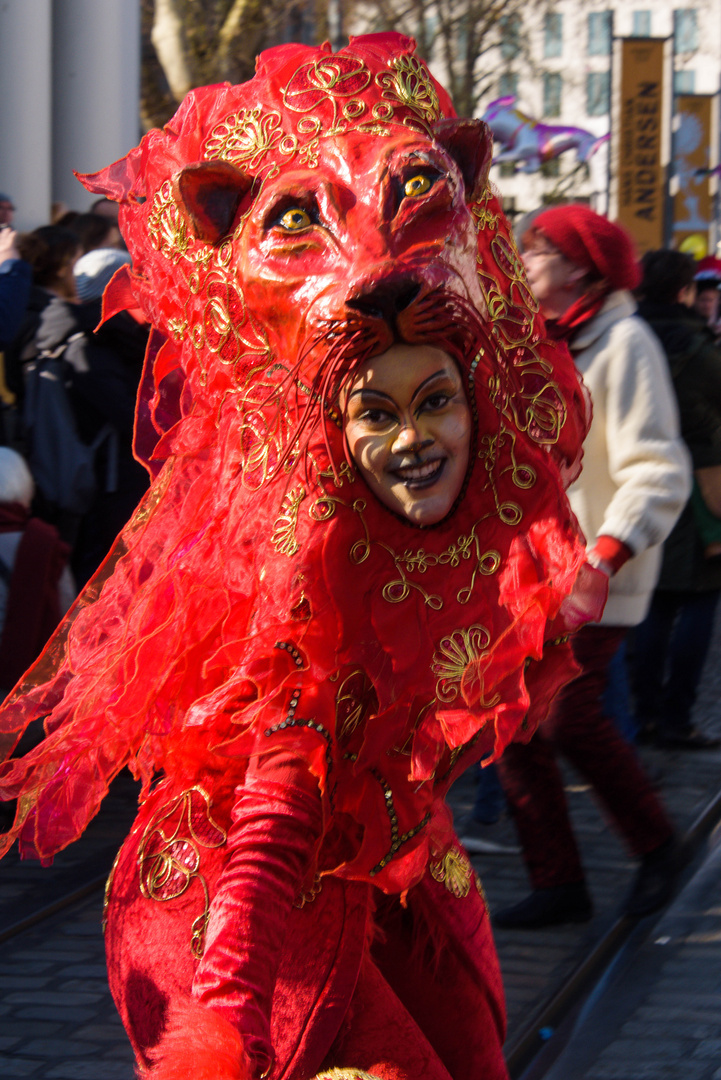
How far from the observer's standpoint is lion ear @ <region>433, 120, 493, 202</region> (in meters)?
1.82

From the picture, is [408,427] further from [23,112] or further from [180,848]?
[23,112]

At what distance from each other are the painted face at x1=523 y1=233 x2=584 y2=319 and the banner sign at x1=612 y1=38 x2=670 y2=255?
1288cm

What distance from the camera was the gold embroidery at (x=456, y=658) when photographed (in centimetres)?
177

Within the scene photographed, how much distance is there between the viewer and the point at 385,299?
1.65 m

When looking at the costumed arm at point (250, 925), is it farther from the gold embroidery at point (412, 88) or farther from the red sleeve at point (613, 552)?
the red sleeve at point (613, 552)

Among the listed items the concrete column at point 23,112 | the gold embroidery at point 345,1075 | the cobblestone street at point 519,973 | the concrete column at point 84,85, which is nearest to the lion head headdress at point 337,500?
the gold embroidery at point 345,1075

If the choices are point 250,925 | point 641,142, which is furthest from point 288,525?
point 641,142

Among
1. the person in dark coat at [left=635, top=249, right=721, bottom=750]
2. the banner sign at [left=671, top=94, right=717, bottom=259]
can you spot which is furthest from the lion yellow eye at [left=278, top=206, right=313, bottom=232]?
the banner sign at [left=671, top=94, right=717, bottom=259]

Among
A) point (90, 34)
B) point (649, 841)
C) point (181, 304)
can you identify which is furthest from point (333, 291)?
point (90, 34)

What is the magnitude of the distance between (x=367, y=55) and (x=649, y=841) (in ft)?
9.02

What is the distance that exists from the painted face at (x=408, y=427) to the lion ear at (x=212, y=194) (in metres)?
0.31

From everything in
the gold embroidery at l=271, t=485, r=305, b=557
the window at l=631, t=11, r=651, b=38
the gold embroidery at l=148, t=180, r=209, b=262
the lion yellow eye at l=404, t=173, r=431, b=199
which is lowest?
the gold embroidery at l=271, t=485, r=305, b=557

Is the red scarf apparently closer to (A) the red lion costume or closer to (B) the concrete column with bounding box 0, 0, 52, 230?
(A) the red lion costume

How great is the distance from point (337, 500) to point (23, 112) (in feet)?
29.4
